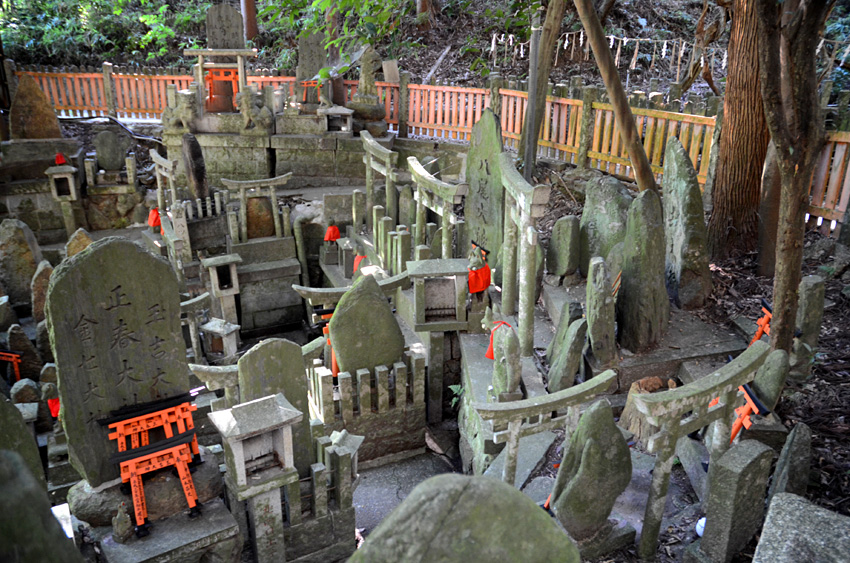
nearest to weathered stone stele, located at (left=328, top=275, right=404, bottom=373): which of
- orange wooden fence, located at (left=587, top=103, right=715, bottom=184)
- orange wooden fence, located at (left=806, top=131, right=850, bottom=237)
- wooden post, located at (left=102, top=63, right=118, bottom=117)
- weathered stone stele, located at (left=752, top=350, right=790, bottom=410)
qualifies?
weathered stone stele, located at (left=752, top=350, right=790, bottom=410)

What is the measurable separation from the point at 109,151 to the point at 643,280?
37.3 ft

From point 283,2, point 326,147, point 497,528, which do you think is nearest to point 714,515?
point 497,528

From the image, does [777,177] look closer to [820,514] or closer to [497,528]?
[820,514]

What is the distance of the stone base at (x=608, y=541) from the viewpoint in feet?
12.9

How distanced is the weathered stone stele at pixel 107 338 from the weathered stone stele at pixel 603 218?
170 inches

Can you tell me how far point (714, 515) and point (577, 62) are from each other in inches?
604

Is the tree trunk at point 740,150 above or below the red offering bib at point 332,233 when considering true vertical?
above

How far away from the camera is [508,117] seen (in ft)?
37.6

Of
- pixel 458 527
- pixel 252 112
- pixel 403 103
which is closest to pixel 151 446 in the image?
pixel 458 527

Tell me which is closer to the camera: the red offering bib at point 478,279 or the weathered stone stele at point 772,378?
the weathered stone stele at point 772,378

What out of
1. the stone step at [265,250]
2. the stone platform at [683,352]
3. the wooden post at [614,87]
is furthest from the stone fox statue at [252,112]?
the stone platform at [683,352]

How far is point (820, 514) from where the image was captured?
272cm

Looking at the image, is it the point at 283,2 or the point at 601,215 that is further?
the point at 283,2

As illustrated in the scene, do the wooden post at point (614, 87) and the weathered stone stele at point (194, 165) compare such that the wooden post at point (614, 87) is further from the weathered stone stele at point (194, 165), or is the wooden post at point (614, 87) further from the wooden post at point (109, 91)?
the wooden post at point (109, 91)
